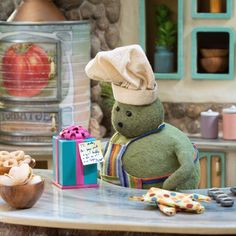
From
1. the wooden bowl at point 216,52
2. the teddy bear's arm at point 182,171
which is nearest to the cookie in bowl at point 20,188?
the teddy bear's arm at point 182,171

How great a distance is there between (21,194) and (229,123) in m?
2.67

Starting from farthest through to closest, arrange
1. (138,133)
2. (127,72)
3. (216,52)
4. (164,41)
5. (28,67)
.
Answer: (164,41) < (216,52) < (28,67) < (138,133) < (127,72)

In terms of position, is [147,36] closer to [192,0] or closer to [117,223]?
[192,0]

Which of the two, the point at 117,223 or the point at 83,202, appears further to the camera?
the point at 83,202

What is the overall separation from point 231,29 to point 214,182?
976 mm

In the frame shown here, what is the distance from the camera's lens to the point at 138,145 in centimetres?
355

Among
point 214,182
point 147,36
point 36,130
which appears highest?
point 147,36

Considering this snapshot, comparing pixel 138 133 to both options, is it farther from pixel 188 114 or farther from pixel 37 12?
pixel 188 114

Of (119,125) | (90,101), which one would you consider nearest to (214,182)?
(90,101)

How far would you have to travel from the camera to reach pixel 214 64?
5629mm

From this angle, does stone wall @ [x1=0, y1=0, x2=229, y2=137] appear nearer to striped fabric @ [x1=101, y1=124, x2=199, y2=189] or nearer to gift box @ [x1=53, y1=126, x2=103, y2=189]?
striped fabric @ [x1=101, y1=124, x2=199, y2=189]

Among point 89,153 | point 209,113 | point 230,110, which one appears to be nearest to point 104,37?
point 209,113

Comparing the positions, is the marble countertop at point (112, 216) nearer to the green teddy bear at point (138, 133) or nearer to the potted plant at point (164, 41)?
the green teddy bear at point (138, 133)

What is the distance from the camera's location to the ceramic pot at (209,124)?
5.45 meters
